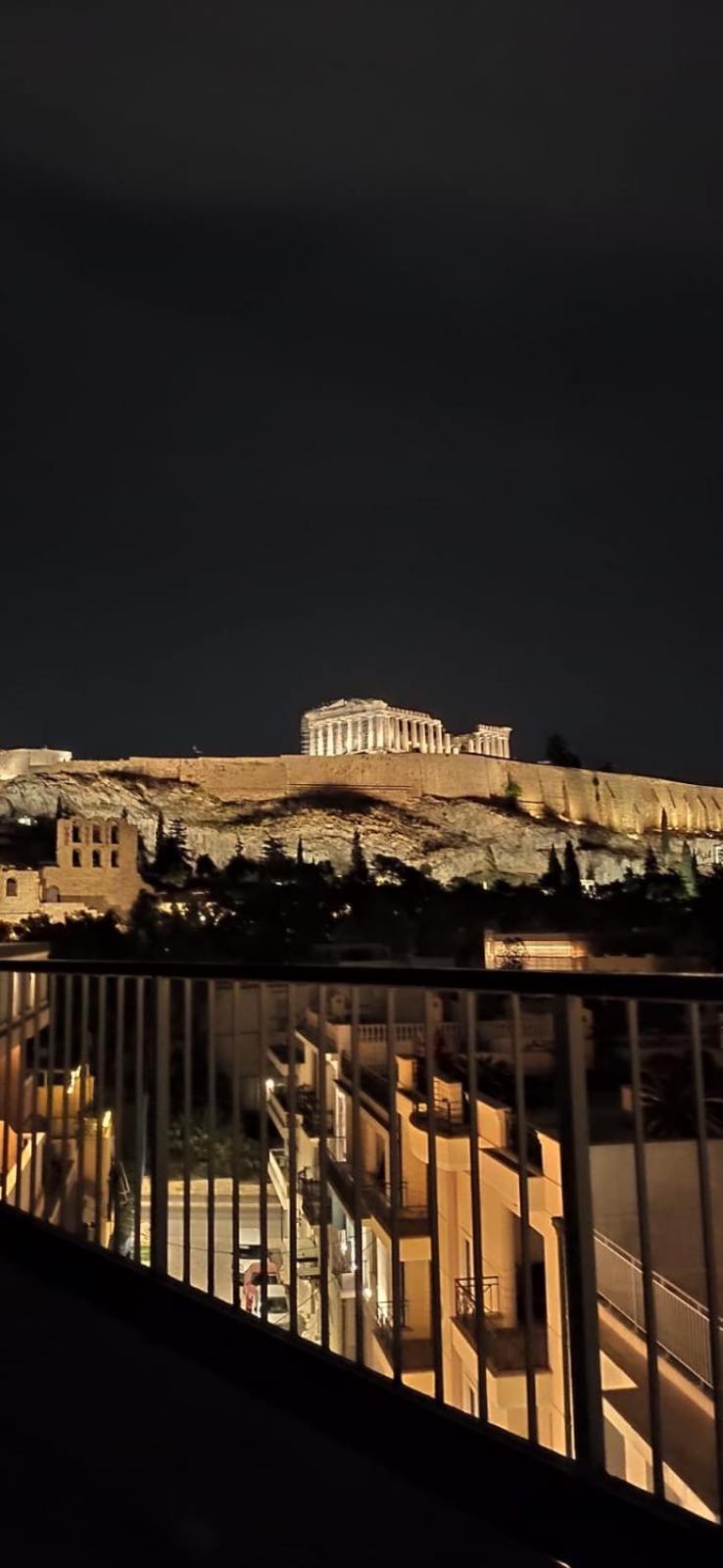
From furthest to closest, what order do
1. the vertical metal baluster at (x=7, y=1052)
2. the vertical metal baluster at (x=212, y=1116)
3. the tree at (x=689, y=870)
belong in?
the tree at (x=689, y=870), the vertical metal baluster at (x=7, y=1052), the vertical metal baluster at (x=212, y=1116)

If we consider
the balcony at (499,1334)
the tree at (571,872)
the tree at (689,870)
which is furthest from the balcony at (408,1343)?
the tree at (689,870)

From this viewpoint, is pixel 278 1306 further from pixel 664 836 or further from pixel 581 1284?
pixel 664 836

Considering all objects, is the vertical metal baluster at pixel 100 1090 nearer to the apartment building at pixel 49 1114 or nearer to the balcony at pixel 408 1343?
the apartment building at pixel 49 1114

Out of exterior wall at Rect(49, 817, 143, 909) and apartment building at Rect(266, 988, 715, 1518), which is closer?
apartment building at Rect(266, 988, 715, 1518)

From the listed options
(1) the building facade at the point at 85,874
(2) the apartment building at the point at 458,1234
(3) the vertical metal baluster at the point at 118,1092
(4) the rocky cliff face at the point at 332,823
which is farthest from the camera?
(4) the rocky cliff face at the point at 332,823

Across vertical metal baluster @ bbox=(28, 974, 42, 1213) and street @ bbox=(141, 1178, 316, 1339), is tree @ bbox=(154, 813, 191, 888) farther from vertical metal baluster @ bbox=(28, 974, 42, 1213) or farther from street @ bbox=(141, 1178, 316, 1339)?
vertical metal baluster @ bbox=(28, 974, 42, 1213)

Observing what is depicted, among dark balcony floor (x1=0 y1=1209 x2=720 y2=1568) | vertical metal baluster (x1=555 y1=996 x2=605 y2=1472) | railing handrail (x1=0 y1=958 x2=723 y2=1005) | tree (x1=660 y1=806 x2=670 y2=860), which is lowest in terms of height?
dark balcony floor (x1=0 y1=1209 x2=720 y2=1568)

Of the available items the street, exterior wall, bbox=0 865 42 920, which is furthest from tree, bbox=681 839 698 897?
the street
